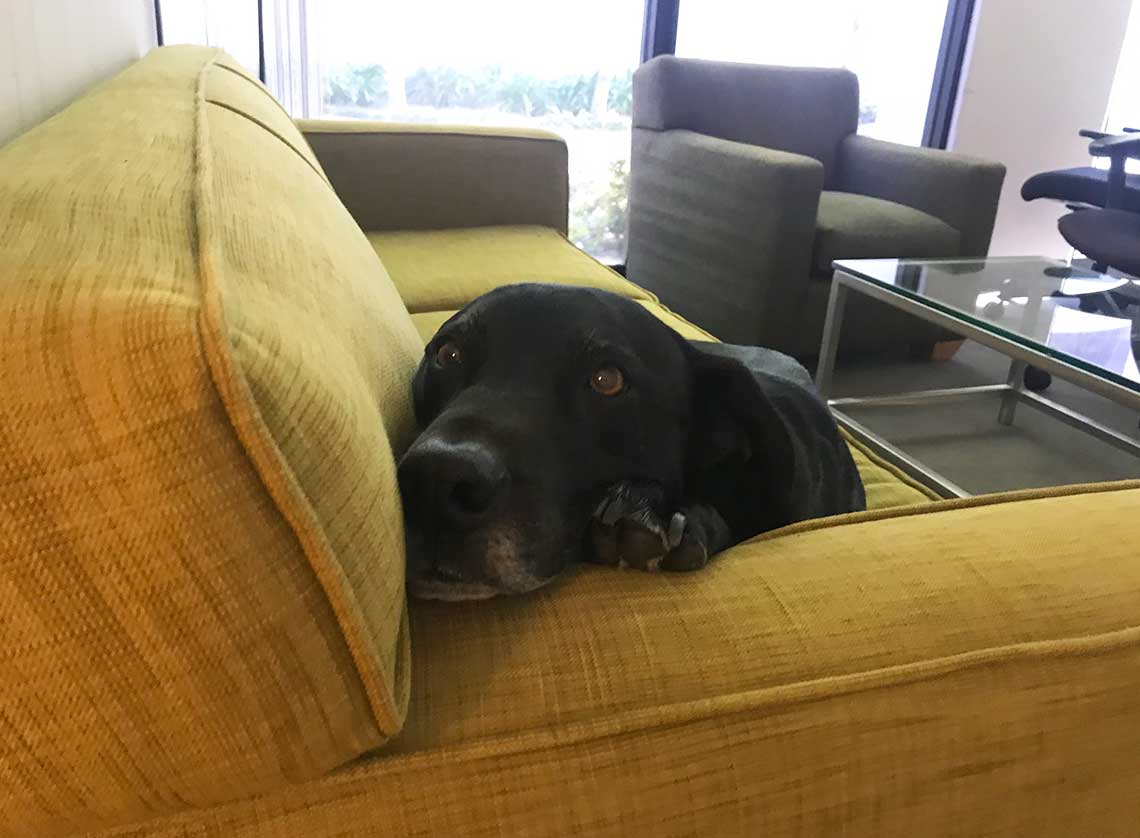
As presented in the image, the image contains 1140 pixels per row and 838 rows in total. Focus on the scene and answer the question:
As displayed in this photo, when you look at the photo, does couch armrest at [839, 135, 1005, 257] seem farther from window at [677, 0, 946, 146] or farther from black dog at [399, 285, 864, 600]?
black dog at [399, 285, 864, 600]

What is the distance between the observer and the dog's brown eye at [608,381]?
39.8 inches

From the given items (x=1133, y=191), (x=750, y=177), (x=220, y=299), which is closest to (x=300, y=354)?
(x=220, y=299)

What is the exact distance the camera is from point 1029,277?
9.87ft

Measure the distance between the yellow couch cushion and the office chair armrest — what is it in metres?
2.15

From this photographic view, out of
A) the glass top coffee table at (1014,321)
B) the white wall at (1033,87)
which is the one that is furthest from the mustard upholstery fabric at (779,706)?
the white wall at (1033,87)

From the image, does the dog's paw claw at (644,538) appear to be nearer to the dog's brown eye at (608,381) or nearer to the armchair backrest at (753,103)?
the dog's brown eye at (608,381)

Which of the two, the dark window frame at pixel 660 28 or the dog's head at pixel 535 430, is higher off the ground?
the dark window frame at pixel 660 28

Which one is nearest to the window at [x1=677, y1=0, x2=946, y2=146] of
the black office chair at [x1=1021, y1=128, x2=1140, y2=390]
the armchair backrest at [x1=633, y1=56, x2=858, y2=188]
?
the armchair backrest at [x1=633, y1=56, x2=858, y2=188]

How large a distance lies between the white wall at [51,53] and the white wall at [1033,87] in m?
4.37

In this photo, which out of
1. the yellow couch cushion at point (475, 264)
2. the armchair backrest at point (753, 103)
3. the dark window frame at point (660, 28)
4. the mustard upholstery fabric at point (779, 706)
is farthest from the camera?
the dark window frame at point (660, 28)

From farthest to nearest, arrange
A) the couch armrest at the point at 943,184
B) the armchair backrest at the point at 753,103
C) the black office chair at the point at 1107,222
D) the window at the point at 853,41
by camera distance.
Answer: the window at the point at 853,41
the armchair backrest at the point at 753,103
the couch armrest at the point at 943,184
the black office chair at the point at 1107,222

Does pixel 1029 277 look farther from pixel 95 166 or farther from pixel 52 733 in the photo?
pixel 52 733

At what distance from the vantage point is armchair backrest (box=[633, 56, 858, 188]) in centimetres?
384

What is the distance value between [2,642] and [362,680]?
174 mm
